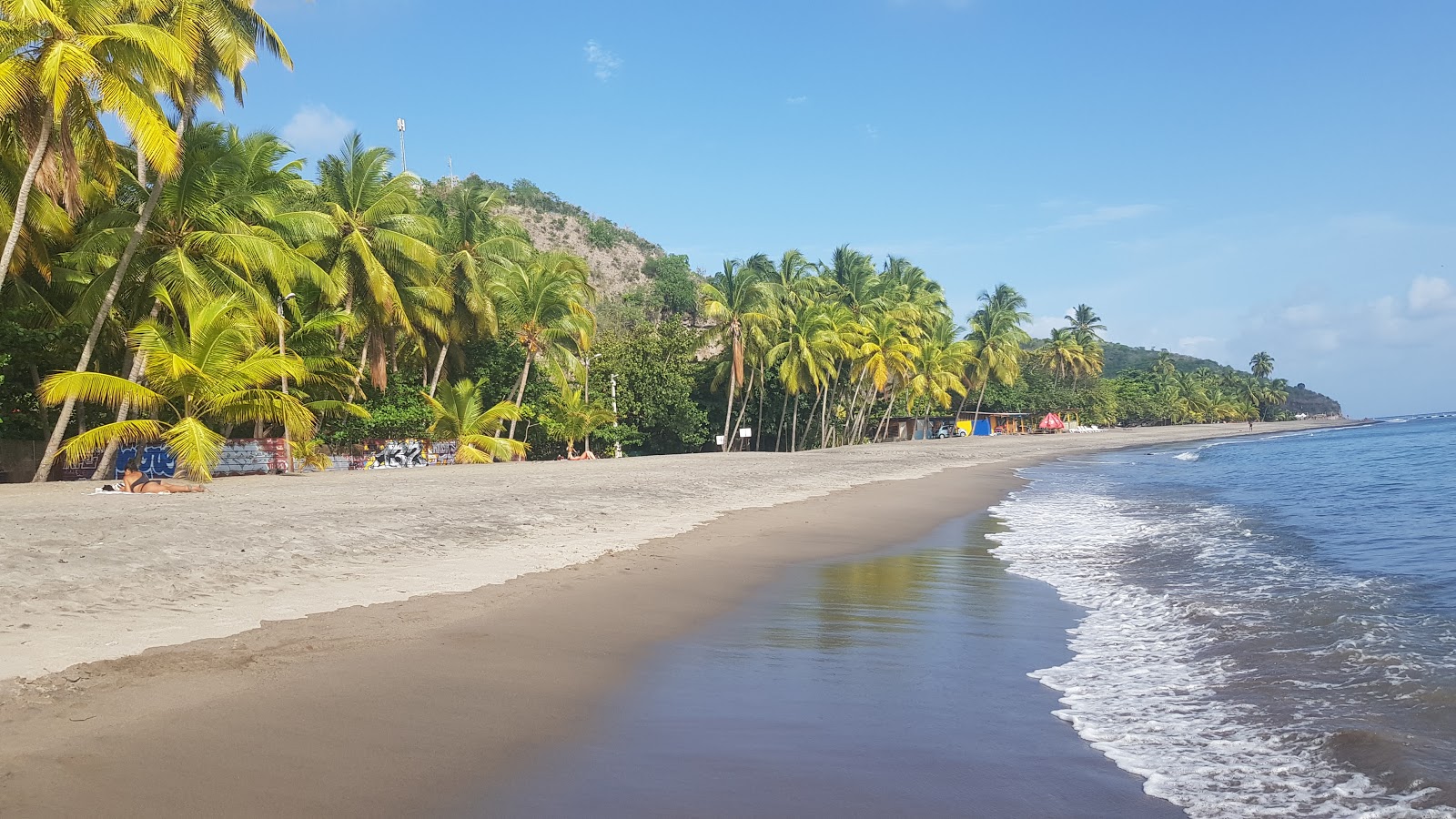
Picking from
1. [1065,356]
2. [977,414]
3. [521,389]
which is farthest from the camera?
[1065,356]

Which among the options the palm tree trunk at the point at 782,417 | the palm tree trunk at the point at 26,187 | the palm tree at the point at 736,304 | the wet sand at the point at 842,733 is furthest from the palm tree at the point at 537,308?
the wet sand at the point at 842,733

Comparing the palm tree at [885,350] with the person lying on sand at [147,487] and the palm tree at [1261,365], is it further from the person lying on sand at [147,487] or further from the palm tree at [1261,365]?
the palm tree at [1261,365]

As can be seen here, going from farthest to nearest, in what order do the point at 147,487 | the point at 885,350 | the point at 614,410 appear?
the point at 885,350 → the point at 614,410 → the point at 147,487

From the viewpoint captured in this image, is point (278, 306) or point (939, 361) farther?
point (939, 361)

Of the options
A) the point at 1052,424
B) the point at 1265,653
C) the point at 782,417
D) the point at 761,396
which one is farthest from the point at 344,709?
the point at 1052,424

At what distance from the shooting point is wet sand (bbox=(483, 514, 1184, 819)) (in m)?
3.75

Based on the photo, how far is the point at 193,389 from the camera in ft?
55.3

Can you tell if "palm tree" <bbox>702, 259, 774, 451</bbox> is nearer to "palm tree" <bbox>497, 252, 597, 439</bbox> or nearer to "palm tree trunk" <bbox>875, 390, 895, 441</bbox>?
"palm tree" <bbox>497, 252, 597, 439</bbox>

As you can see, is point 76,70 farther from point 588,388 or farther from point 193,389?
point 588,388

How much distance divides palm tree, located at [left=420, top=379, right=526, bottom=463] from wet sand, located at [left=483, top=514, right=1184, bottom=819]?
72.3 feet

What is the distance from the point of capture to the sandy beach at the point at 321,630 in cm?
376

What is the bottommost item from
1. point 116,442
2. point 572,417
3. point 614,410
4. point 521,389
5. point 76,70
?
point 116,442

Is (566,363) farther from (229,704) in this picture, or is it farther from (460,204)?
(229,704)

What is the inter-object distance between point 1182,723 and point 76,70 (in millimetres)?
17589
